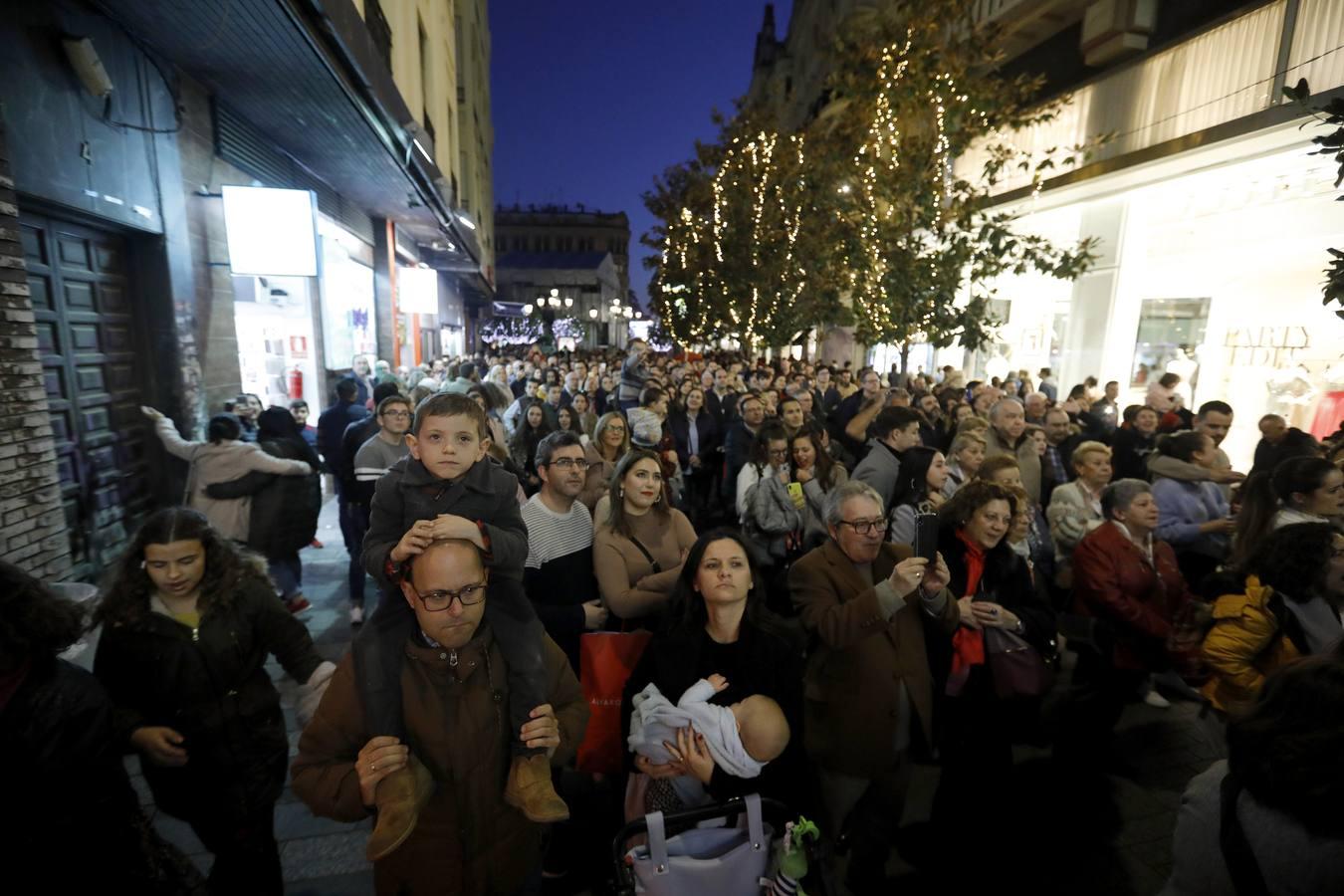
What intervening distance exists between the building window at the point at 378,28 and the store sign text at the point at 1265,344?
14.6 meters

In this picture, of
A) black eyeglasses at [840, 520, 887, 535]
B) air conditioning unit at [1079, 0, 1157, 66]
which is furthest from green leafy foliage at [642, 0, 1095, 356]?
black eyeglasses at [840, 520, 887, 535]

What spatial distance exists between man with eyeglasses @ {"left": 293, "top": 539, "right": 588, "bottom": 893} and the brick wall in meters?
3.88

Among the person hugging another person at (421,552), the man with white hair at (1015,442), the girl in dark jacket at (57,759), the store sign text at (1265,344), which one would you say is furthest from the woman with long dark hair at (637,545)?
the store sign text at (1265,344)

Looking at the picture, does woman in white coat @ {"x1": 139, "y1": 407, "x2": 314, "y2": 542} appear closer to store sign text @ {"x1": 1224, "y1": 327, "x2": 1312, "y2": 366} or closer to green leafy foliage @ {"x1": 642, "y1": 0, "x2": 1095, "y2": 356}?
green leafy foliage @ {"x1": 642, "y1": 0, "x2": 1095, "y2": 356}

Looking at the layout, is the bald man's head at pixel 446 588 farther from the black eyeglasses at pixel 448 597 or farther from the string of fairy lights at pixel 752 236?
the string of fairy lights at pixel 752 236

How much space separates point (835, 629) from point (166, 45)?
25.7 feet

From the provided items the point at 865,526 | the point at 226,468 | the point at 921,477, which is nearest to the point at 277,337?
the point at 226,468

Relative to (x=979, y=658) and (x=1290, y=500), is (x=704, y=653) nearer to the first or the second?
(x=979, y=658)

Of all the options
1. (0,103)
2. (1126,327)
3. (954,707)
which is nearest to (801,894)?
(954,707)

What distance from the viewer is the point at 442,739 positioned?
1906 millimetres

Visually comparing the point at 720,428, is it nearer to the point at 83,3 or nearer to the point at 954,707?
the point at 954,707

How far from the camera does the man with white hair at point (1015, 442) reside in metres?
5.60

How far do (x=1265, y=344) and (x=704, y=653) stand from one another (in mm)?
12370

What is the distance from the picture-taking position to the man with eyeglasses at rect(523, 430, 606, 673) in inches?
133
